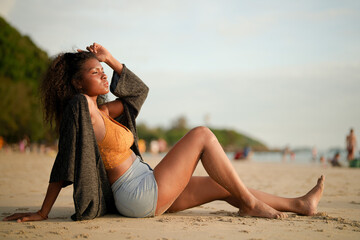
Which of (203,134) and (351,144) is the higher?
(203,134)

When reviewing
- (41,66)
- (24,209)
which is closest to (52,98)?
(24,209)

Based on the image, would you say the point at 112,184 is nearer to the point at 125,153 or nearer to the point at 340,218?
the point at 125,153

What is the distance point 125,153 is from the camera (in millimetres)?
3137

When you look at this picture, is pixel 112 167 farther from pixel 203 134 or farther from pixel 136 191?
pixel 203 134

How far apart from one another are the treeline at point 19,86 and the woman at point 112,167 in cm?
2343

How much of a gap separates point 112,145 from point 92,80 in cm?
64

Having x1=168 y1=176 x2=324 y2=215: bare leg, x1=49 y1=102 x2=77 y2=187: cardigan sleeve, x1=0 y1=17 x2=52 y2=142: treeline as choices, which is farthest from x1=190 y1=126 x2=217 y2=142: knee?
x1=0 y1=17 x2=52 y2=142: treeline

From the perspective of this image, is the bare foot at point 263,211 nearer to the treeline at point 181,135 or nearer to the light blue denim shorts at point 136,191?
the light blue denim shorts at point 136,191

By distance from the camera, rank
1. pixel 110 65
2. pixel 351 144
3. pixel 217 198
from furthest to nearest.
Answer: pixel 351 144, pixel 110 65, pixel 217 198

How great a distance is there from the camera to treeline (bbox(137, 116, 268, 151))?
53.5m

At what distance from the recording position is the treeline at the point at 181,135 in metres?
53.5

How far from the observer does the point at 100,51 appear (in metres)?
3.50

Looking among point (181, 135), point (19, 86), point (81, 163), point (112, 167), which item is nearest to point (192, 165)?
point (112, 167)

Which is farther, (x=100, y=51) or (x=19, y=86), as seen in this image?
(x=19, y=86)
